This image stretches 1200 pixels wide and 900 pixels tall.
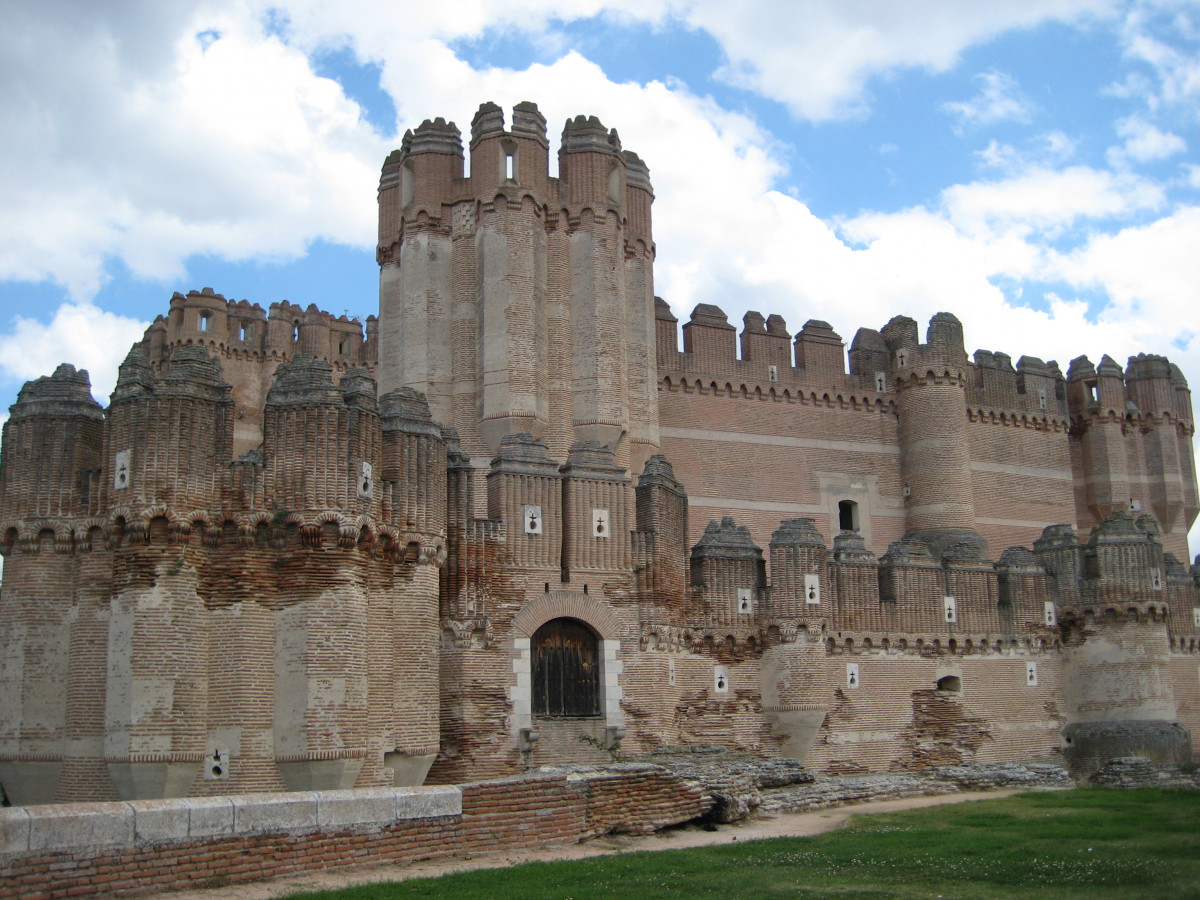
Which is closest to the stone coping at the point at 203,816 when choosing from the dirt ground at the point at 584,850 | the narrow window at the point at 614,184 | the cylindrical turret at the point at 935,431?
the dirt ground at the point at 584,850

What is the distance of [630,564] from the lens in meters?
25.3

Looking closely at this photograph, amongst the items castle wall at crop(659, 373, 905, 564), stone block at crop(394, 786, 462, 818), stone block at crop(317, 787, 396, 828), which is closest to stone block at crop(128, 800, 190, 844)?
stone block at crop(317, 787, 396, 828)

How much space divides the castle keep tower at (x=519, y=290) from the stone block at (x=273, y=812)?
16670 mm

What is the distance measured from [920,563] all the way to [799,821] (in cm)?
1106

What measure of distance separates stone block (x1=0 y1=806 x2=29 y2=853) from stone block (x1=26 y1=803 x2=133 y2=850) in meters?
0.06

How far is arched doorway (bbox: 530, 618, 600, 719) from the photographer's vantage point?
24094mm

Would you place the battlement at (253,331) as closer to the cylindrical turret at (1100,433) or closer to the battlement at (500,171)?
the battlement at (500,171)

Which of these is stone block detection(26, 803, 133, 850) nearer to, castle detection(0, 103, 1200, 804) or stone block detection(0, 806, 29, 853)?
stone block detection(0, 806, 29, 853)

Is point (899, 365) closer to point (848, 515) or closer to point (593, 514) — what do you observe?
point (848, 515)

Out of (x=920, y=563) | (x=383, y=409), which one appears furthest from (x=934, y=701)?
(x=383, y=409)

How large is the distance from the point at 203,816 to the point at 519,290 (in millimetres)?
19552

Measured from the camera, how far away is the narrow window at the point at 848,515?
39.5 m

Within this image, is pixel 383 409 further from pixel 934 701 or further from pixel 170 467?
pixel 934 701

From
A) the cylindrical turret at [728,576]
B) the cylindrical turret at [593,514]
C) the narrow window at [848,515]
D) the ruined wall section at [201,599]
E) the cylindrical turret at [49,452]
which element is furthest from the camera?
the narrow window at [848,515]
